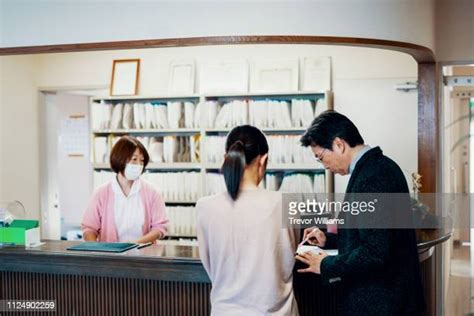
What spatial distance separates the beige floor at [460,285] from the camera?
4.81 metres

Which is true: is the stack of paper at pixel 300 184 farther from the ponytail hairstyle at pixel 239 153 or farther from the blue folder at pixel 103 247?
the ponytail hairstyle at pixel 239 153

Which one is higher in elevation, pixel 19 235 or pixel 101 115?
pixel 101 115

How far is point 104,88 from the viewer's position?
545cm

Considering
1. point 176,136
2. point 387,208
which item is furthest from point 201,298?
point 176,136

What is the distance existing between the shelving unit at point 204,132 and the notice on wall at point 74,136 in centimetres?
204

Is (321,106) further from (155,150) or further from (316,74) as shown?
(155,150)

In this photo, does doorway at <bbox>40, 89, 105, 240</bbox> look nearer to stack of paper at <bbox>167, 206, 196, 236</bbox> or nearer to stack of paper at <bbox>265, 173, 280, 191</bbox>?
stack of paper at <bbox>167, 206, 196, 236</bbox>

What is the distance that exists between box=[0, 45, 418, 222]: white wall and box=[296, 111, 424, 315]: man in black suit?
9.12ft

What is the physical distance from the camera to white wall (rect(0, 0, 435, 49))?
307 cm

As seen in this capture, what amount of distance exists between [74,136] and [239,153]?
5669 mm

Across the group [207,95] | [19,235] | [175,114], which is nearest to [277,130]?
[207,95]

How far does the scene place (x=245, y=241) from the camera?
190 cm

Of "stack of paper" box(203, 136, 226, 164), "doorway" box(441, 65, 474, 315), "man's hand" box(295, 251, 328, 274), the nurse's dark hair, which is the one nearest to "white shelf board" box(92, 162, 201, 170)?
"stack of paper" box(203, 136, 226, 164)

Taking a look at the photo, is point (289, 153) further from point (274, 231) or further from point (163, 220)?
point (274, 231)
